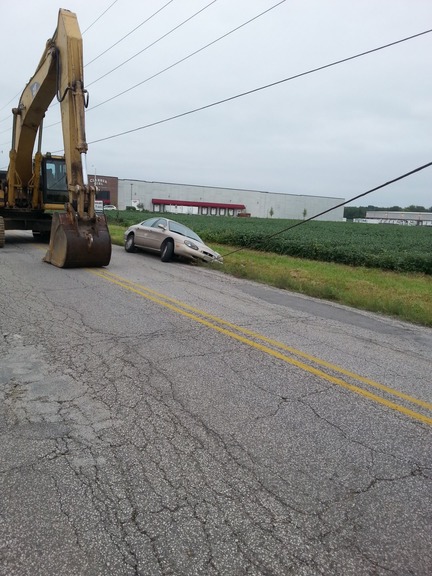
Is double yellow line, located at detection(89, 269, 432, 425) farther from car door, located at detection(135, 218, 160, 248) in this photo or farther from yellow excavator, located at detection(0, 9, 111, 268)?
car door, located at detection(135, 218, 160, 248)

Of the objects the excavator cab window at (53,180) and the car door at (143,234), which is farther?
the excavator cab window at (53,180)

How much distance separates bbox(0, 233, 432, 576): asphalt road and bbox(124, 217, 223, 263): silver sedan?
8.23 metres

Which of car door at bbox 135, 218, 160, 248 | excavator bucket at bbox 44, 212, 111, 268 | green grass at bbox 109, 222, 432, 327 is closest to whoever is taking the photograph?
green grass at bbox 109, 222, 432, 327

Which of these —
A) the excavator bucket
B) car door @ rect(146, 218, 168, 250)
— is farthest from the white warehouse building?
the excavator bucket

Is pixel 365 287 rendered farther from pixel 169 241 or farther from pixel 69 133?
pixel 69 133

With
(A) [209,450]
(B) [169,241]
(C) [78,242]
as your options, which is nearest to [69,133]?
(C) [78,242]

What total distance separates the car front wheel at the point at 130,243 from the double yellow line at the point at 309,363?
842cm

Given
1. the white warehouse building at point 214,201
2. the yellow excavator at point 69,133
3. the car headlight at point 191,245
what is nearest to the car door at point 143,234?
the car headlight at point 191,245

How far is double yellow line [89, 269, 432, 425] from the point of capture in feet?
15.1

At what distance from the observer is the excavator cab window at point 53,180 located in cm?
1683

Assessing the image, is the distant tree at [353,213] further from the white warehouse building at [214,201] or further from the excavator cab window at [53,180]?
the excavator cab window at [53,180]

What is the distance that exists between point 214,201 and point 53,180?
96626mm

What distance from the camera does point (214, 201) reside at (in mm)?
111938

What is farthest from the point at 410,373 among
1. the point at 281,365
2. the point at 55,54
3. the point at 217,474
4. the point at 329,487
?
the point at 55,54
